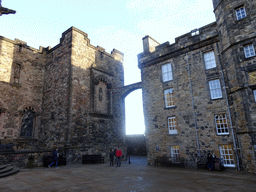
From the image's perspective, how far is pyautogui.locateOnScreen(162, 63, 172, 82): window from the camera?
1602 centimetres

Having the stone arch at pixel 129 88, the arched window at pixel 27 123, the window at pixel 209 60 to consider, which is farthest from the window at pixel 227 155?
the arched window at pixel 27 123

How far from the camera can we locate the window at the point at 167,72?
52.6ft

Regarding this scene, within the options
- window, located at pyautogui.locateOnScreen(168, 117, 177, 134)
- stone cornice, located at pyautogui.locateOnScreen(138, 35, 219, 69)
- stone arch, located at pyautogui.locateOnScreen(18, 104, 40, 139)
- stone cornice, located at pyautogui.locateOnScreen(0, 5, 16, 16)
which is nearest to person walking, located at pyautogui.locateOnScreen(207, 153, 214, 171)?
window, located at pyautogui.locateOnScreen(168, 117, 177, 134)

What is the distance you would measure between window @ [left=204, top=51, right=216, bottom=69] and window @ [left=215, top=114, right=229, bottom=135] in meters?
3.94

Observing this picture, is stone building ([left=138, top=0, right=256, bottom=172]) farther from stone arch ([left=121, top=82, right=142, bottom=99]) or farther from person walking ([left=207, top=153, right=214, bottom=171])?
stone arch ([left=121, top=82, right=142, bottom=99])

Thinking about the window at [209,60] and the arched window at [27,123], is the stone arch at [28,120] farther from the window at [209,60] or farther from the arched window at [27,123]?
the window at [209,60]

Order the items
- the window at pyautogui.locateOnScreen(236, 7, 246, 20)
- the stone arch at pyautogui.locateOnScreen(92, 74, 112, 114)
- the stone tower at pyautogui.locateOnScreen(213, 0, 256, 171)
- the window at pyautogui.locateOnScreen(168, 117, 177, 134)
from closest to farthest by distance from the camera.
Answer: the stone tower at pyautogui.locateOnScreen(213, 0, 256, 171) < the window at pyautogui.locateOnScreen(236, 7, 246, 20) < the window at pyautogui.locateOnScreen(168, 117, 177, 134) < the stone arch at pyautogui.locateOnScreen(92, 74, 112, 114)

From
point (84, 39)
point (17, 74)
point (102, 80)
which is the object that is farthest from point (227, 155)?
point (17, 74)

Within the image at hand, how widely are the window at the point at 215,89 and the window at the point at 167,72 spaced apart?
3.67m

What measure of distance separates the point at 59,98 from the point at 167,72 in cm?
1079

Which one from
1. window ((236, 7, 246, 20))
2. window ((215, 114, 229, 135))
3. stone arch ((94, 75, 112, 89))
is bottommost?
window ((215, 114, 229, 135))

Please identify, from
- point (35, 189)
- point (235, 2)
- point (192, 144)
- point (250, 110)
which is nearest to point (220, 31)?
point (235, 2)

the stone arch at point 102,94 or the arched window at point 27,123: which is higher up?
the stone arch at point 102,94

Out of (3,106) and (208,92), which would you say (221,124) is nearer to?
(208,92)
